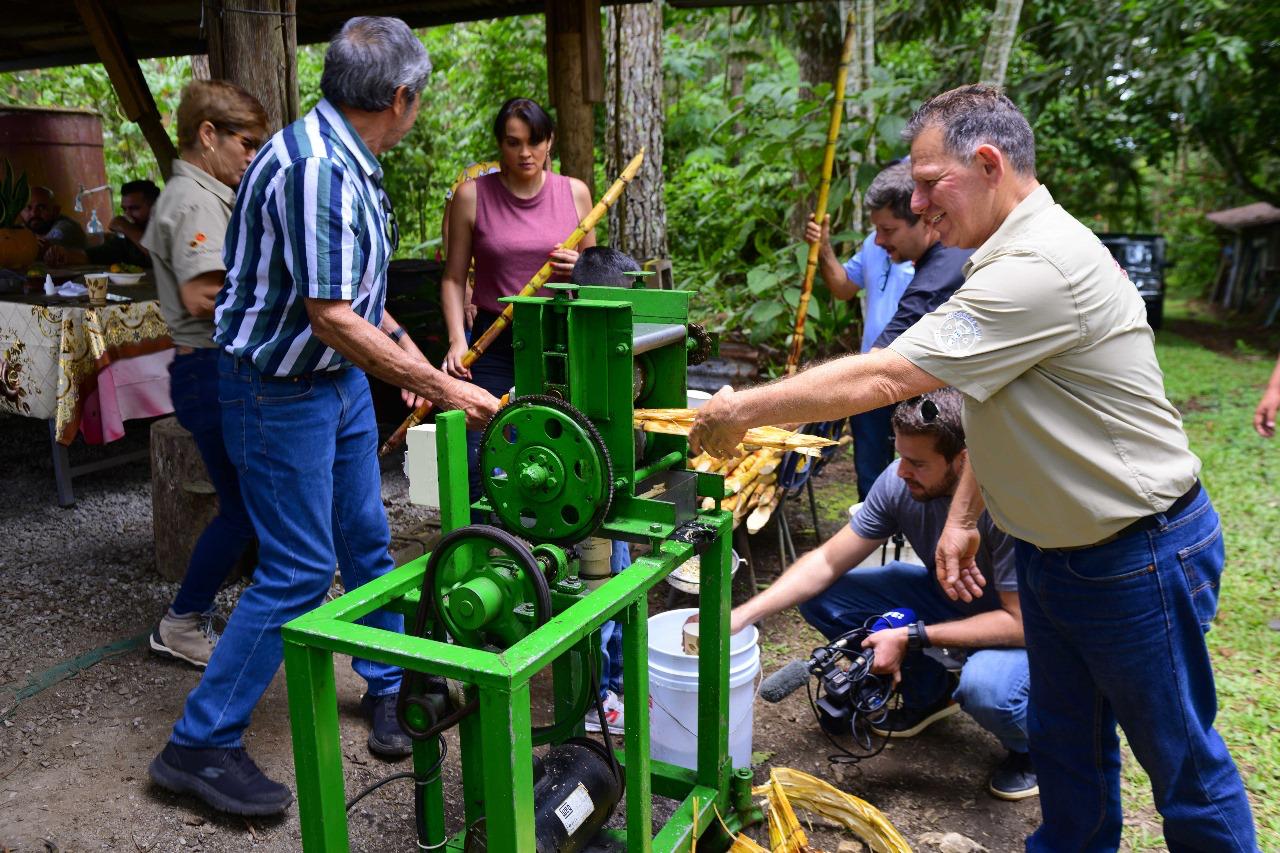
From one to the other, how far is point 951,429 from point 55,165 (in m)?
8.98

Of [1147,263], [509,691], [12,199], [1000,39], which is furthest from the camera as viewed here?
[1147,263]

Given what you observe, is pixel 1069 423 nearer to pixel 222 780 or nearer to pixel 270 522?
pixel 270 522

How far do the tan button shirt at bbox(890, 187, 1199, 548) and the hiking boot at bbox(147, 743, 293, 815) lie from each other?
2.02 metres

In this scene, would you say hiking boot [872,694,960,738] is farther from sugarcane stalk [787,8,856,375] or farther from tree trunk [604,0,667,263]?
tree trunk [604,0,667,263]

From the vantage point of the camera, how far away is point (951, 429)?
9.39 feet

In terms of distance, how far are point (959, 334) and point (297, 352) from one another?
1638 mm

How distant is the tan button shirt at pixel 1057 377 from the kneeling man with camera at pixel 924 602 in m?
0.76

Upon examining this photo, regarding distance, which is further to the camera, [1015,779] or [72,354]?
[72,354]

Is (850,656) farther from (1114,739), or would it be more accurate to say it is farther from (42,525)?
(42,525)

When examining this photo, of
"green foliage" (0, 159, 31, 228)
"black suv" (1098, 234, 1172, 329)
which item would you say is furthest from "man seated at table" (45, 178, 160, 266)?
"black suv" (1098, 234, 1172, 329)

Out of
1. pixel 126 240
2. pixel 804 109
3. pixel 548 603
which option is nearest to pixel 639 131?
pixel 804 109

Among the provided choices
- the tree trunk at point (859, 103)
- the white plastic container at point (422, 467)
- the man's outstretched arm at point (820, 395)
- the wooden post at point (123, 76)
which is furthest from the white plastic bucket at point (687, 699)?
the tree trunk at point (859, 103)

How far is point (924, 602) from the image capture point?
3283mm

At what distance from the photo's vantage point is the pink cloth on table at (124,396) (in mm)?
4738
